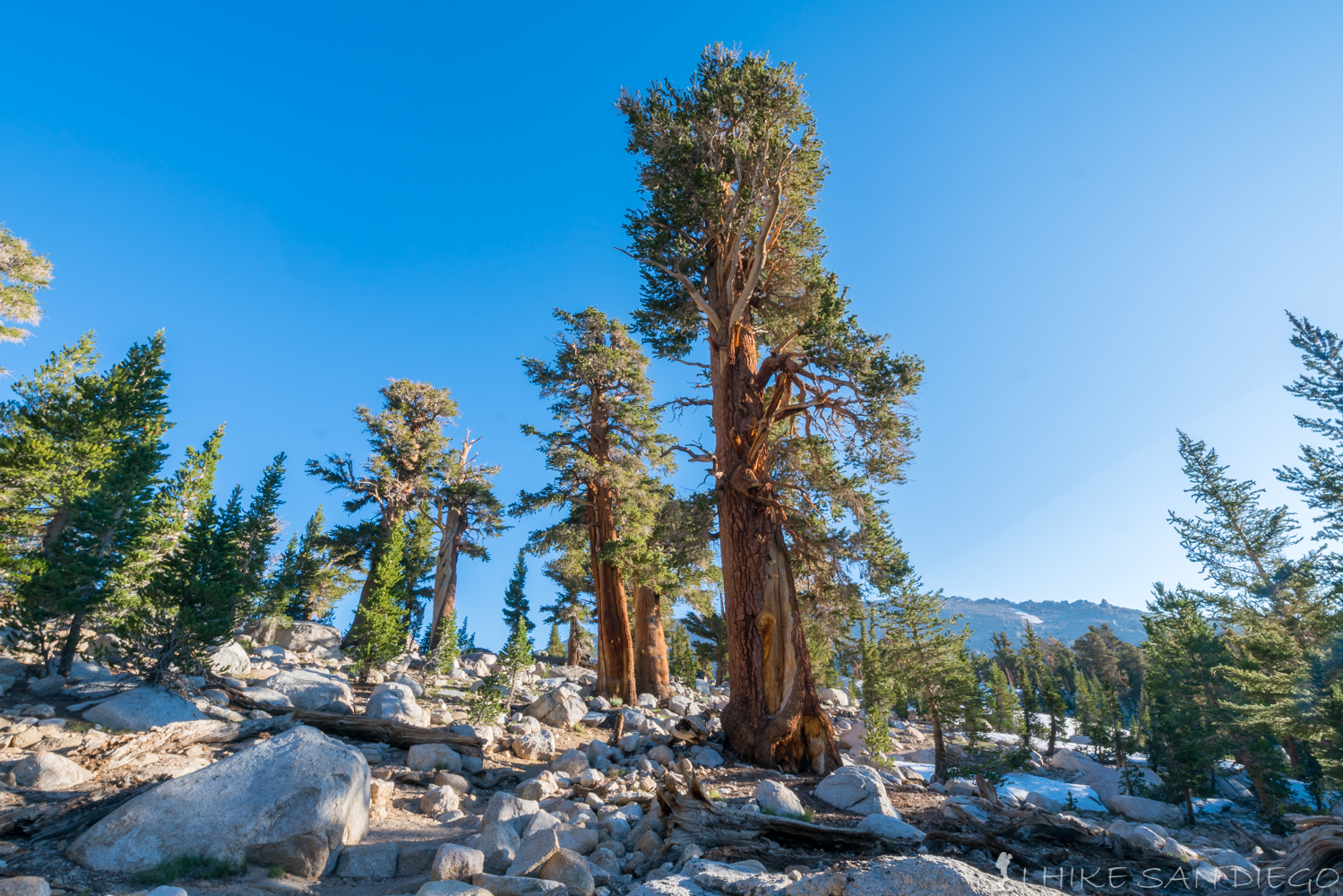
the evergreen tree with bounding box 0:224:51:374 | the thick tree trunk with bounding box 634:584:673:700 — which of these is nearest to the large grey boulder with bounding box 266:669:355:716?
the thick tree trunk with bounding box 634:584:673:700

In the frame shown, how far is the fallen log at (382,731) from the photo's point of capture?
7645 mm

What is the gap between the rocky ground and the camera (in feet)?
11.7

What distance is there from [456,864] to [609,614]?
11703 millimetres

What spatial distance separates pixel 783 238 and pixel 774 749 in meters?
9.91

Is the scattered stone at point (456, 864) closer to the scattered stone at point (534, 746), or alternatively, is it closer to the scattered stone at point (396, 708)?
the scattered stone at point (534, 746)

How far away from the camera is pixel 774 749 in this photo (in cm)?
823

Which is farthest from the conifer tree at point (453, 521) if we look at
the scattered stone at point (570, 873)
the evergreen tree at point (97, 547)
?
the scattered stone at point (570, 873)

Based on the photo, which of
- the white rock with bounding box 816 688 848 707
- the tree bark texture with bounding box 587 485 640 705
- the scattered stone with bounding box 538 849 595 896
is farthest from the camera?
the white rock with bounding box 816 688 848 707

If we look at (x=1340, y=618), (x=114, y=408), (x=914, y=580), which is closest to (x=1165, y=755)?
(x=1340, y=618)

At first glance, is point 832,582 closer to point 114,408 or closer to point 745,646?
point 745,646

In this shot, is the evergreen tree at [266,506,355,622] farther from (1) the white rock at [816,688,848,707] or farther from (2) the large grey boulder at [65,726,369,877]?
(1) the white rock at [816,688,848,707]

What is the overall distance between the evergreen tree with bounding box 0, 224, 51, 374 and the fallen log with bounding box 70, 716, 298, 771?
804 inches

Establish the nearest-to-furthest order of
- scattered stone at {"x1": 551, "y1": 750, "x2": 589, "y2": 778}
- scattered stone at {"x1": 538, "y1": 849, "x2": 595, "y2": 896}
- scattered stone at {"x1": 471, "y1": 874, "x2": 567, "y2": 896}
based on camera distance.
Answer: scattered stone at {"x1": 471, "y1": 874, "x2": 567, "y2": 896} < scattered stone at {"x1": 538, "y1": 849, "x2": 595, "y2": 896} < scattered stone at {"x1": 551, "y1": 750, "x2": 589, "y2": 778}

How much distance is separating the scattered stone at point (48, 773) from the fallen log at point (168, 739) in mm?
229
